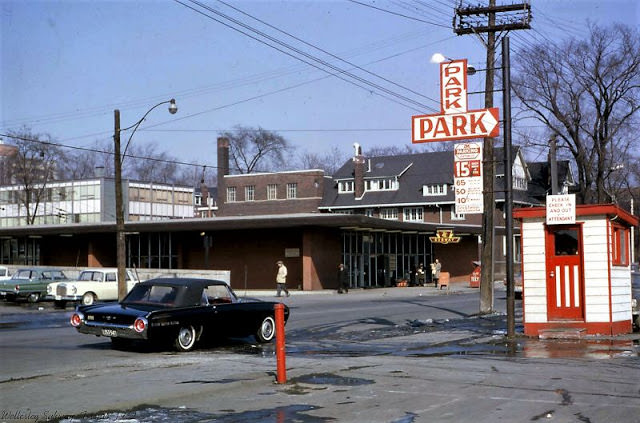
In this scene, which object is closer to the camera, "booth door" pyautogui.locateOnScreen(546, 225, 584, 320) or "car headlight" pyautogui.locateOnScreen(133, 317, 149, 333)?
"car headlight" pyautogui.locateOnScreen(133, 317, 149, 333)

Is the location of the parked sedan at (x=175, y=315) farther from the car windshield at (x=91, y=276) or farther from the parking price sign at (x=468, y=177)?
the car windshield at (x=91, y=276)

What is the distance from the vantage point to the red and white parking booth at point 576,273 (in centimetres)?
1708

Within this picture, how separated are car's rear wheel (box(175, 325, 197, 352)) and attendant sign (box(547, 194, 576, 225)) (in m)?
7.88

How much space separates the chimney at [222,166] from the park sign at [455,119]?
66048 millimetres

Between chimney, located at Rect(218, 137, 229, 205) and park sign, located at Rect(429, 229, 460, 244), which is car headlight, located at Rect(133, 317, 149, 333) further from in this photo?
chimney, located at Rect(218, 137, 229, 205)

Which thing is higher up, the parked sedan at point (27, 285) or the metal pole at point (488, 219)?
the metal pole at point (488, 219)

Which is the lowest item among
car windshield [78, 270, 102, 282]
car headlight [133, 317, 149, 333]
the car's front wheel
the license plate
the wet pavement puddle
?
the car's front wheel

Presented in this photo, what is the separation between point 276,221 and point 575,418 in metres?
37.0

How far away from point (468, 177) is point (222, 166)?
6595cm

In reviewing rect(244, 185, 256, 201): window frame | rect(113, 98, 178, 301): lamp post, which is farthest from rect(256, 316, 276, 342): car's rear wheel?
rect(244, 185, 256, 201): window frame

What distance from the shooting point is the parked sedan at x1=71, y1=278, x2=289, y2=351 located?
1469cm

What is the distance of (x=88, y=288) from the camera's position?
110ft

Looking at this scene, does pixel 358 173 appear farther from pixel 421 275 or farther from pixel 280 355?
pixel 280 355

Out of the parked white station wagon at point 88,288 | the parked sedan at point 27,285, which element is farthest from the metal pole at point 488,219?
the parked sedan at point 27,285
